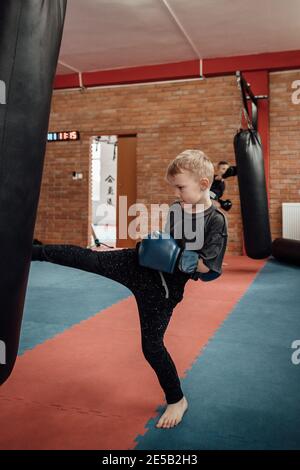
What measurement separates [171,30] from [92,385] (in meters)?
5.77

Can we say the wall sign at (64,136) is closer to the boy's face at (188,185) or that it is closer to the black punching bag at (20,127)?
the boy's face at (188,185)

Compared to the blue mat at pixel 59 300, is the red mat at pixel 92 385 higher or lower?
higher

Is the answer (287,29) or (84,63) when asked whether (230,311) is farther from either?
(84,63)

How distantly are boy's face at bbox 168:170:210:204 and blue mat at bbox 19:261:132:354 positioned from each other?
148cm

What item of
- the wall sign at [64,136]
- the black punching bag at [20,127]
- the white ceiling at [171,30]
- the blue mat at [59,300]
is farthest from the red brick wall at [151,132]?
the black punching bag at [20,127]

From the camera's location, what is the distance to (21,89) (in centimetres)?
104

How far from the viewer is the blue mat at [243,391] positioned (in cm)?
157

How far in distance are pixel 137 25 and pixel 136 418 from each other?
19.2 ft

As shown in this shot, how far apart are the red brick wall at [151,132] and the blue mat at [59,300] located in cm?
318

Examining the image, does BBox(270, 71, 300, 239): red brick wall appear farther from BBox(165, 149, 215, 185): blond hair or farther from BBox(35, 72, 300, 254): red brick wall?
BBox(165, 149, 215, 185): blond hair

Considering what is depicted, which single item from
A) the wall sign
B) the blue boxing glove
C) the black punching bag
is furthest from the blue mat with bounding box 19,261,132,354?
the wall sign

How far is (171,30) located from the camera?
21.1 ft

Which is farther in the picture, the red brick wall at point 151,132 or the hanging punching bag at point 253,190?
the red brick wall at point 151,132

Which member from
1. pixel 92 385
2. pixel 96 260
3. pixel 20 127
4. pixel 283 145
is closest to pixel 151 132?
pixel 283 145
